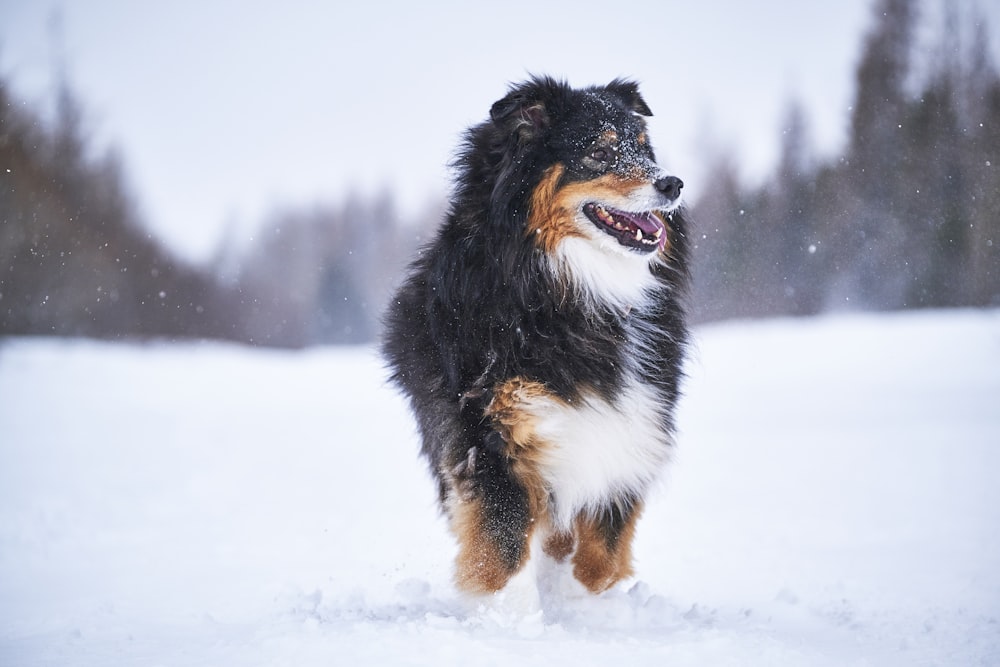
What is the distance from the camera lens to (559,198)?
3.73 m

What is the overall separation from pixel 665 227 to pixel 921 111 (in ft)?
54.5

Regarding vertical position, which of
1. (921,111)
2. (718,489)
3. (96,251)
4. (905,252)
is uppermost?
(921,111)

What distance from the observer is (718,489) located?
8227 millimetres

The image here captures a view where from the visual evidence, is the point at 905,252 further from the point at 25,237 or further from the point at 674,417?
the point at 25,237

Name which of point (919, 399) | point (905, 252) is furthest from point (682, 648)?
point (905, 252)

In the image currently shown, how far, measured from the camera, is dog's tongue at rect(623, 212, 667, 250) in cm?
382

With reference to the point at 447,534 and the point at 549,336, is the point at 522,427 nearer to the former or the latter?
the point at 549,336

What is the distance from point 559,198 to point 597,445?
1.15m

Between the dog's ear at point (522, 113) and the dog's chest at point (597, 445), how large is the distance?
127cm

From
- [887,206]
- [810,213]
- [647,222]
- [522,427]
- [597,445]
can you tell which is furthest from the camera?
[810,213]

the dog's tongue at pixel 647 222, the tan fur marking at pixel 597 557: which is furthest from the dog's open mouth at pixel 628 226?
the tan fur marking at pixel 597 557

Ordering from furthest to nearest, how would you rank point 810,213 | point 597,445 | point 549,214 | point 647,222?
point 810,213 < point 647,222 < point 549,214 < point 597,445

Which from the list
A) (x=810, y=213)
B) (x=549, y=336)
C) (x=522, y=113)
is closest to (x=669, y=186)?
(x=522, y=113)

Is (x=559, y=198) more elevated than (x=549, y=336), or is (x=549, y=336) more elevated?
(x=559, y=198)
